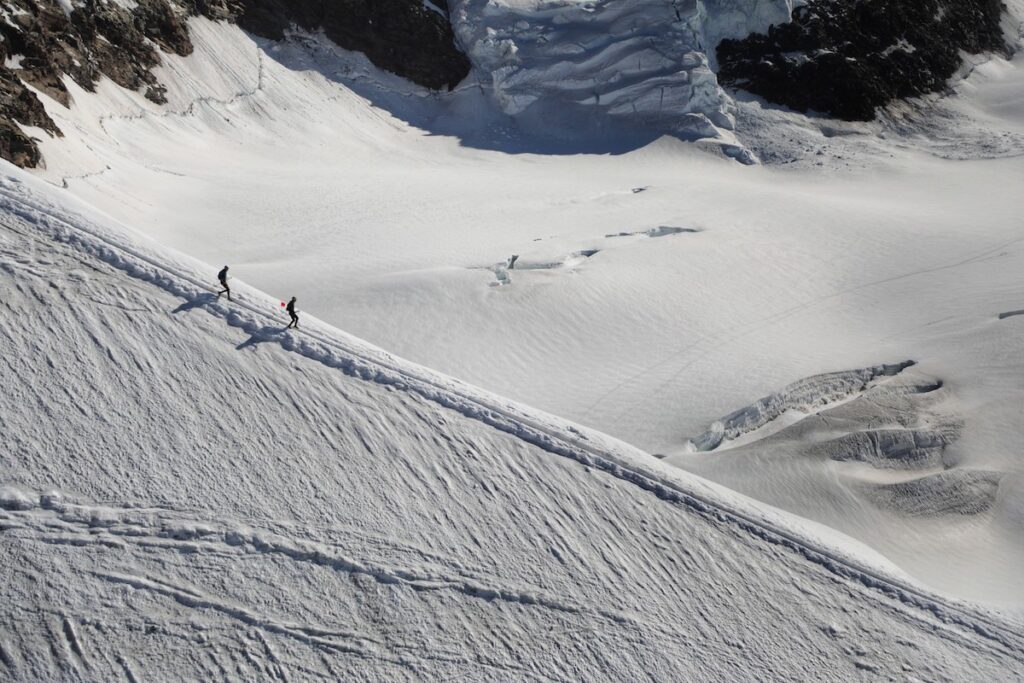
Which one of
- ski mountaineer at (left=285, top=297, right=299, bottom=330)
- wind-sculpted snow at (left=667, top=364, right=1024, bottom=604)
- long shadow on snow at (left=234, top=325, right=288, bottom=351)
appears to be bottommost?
wind-sculpted snow at (left=667, top=364, right=1024, bottom=604)

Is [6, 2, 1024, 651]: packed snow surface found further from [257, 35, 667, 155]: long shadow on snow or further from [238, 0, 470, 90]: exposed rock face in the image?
[238, 0, 470, 90]: exposed rock face

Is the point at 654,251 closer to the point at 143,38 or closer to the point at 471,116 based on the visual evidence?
the point at 471,116

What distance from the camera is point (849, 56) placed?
41938 millimetres

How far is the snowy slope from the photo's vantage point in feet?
33.0

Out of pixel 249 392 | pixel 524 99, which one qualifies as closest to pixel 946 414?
pixel 249 392

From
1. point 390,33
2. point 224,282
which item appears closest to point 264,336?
point 224,282

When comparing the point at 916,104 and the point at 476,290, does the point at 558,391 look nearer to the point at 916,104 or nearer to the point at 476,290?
the point at 476,290

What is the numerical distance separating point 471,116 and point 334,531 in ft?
105

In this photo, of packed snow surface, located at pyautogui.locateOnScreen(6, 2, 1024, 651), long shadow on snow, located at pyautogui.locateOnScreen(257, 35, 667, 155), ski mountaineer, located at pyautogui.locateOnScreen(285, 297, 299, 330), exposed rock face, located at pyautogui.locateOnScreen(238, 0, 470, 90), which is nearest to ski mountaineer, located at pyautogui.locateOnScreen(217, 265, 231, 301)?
packed snow surface, located at pyautogui.locateOnScreen(6, 2, 1024, 651)

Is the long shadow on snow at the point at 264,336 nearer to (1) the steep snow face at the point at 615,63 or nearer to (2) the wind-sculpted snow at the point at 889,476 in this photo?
(2) the wind-sculpted snow at the point at 889,476

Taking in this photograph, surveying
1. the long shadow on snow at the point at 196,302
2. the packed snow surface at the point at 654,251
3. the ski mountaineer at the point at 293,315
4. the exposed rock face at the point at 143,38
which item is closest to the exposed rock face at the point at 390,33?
the exposed rock face at the point at 143,38

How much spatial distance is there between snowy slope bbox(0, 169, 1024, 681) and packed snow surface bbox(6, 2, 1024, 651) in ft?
1.93

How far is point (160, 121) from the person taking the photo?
32.2 metres

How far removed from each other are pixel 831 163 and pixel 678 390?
22.5 meters
